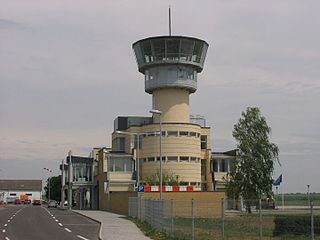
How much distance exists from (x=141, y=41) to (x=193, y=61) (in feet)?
25.2

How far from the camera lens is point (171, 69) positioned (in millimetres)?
80875

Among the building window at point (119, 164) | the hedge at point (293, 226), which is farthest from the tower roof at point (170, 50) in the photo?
the hedge at point (293, 226)

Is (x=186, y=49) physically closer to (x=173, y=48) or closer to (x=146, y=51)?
(x=173, y=48)

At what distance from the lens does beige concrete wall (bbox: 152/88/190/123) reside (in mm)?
82125

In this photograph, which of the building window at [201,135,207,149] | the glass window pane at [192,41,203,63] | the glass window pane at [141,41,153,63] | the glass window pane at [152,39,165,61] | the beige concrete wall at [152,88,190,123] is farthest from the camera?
the building window at [201,135,207,149]

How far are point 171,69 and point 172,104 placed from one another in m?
5.03

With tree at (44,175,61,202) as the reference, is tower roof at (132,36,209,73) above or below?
above

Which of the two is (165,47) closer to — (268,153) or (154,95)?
(154,95)

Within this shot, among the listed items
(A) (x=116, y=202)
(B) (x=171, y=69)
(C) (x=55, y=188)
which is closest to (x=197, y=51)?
(B) (x=171, y=69)

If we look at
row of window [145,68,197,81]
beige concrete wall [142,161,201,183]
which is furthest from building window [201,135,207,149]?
row of window [145,68,197,81]

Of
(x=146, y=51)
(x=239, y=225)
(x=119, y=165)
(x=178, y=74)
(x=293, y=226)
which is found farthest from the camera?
(x=178, y=74)

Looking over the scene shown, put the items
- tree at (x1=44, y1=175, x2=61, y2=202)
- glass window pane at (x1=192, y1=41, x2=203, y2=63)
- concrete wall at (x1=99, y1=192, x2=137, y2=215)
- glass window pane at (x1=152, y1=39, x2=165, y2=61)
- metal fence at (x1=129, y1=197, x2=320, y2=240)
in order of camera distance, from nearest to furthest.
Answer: metal fence at (x1=129, y1=197, x2=320, y2=240) < concrete wall at (x1=99, y1=192, x2=137, y2=215) < glass window pane at (x1=152, y1=39, x2=165, y2=61) < glass window pane at (x1=192, y1=41, x2=203, y2=63) < tree at (x1=44, y1=175, x2=61, y2=202)

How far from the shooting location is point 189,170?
79.8m

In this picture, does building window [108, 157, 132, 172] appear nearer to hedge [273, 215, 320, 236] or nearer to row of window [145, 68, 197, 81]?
row of window [145, 68, 197, 81]
